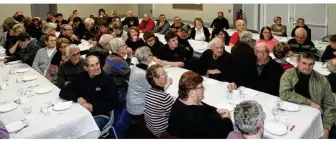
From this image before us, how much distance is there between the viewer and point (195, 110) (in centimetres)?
229

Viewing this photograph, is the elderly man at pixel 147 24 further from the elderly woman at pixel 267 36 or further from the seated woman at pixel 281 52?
the seated woman at pixel 281 52

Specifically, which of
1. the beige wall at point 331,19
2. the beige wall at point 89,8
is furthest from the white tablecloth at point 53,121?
the beige wall at point 89,8

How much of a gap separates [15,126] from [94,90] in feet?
2.90

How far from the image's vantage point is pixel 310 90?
304cm

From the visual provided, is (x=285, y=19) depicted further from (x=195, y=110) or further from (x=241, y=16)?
(x=195, y=110)

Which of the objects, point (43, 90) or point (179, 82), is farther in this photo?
point (43, 90)

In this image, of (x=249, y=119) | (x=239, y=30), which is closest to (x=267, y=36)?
(x=239, y=30)

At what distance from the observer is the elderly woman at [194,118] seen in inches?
90.0

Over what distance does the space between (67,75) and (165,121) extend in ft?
5.53

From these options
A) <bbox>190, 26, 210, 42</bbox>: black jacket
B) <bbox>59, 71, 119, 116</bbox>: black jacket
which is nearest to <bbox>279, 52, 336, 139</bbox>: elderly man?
<bbox>59, 71, 119, 116</bbox>: black jacket

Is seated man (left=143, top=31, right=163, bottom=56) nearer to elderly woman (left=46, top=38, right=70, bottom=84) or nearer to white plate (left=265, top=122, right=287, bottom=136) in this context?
elderly woman (left=46, top=38, right=70, bottom=84)

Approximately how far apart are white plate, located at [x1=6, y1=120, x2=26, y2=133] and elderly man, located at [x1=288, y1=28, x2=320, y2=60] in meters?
4.10

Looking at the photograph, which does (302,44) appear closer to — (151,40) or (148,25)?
(151,40)

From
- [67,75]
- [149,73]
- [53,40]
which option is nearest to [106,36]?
[53,40]
